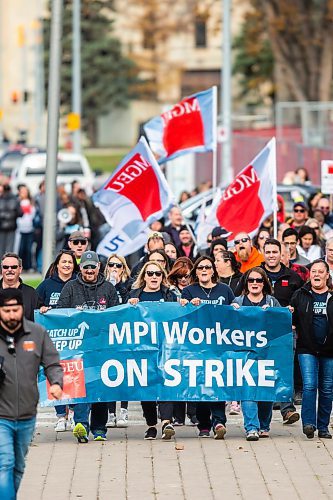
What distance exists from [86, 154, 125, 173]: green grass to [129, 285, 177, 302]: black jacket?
187 ft

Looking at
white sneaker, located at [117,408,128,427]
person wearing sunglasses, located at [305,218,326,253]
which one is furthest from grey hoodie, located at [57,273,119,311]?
person wearing sunglasses, located at [305,218,326,253]

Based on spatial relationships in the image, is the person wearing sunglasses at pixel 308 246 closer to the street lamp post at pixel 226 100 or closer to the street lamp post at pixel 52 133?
the street lamp post at pixel 52 133

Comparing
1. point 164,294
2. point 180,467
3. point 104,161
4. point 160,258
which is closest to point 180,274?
point 160,258

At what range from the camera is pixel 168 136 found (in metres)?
20.6

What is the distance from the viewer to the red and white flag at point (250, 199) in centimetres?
1783

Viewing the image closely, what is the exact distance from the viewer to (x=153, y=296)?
1347 centimetres

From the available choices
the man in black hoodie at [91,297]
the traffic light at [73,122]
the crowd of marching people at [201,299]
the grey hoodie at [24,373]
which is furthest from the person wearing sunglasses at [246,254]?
the traffic light at [73,122]

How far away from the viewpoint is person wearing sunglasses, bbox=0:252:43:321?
1270 cm

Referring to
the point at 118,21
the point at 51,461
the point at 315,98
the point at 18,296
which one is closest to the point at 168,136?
the point at 51,461

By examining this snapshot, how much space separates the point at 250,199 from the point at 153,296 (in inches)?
186

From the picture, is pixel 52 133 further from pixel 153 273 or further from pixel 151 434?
pixel 151 434

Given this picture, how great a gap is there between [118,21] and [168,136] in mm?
82526

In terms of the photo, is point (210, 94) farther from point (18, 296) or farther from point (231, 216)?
point (18, 296)

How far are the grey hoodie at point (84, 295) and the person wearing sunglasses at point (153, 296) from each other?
246 mm
